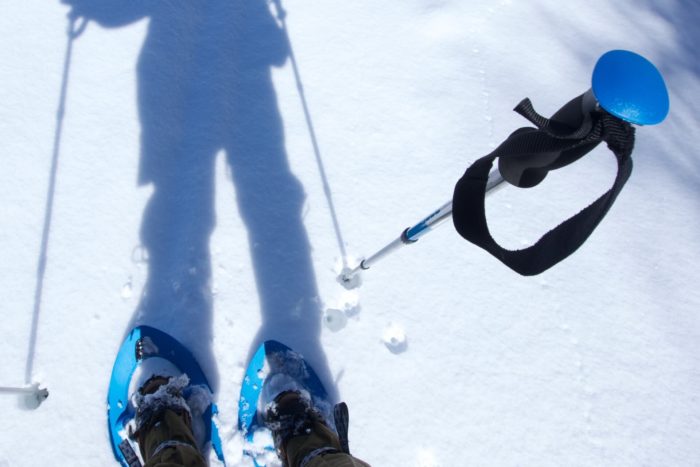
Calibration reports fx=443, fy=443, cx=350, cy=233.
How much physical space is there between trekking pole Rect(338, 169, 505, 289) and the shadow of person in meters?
0.17

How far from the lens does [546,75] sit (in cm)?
283

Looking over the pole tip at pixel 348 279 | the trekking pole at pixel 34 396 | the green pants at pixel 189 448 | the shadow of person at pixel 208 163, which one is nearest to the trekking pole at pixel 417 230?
the pole tip at pixel 348 279

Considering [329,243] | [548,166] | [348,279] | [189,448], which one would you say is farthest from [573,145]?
[189,448]

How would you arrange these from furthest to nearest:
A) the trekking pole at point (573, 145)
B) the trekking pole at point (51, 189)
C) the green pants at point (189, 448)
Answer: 1. the trekking pole at point (51, 189)
2. the green pants at point (189, 448)
3. the trekking pole at point (573, 145)

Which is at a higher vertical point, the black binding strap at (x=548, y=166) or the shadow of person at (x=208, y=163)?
the black binding strap at (x=548, y=166)

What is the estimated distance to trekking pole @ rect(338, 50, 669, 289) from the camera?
2.67ft

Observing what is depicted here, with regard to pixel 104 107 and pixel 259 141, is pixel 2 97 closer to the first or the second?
pixel 104 107

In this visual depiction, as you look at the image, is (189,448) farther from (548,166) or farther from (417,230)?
(548,166)

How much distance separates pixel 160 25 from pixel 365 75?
1.21 metres

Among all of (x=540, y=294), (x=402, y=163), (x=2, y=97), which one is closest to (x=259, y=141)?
(x=402, y=163)

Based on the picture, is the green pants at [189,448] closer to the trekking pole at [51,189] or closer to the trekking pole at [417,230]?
the trekking pole at [51,189]

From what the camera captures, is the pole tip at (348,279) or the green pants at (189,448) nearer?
the green pants at (189,448)

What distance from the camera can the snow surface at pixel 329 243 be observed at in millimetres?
1840

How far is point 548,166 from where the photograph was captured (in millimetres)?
942
